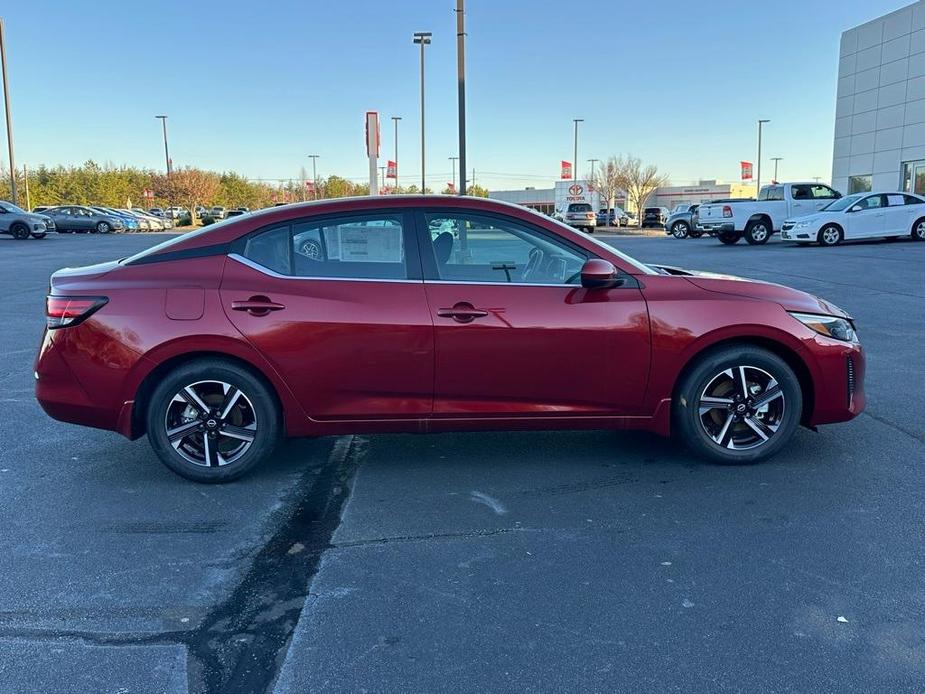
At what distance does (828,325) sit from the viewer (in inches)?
180

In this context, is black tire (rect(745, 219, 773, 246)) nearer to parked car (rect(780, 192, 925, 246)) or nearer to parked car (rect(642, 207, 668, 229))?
parked car (rect(780, 192, 925, 246))

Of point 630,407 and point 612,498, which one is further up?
point 630,407

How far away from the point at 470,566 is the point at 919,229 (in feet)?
81.6

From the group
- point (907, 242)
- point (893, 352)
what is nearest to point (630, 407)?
point (893, 352)

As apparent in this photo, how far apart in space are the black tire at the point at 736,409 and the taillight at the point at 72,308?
132 inches

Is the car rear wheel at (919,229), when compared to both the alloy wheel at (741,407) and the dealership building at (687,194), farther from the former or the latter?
the dealership building at (687,194)

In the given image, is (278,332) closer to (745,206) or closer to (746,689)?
A: (746,689)

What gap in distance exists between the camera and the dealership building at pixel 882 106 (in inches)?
1321

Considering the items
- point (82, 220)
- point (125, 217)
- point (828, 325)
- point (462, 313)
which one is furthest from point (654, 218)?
point (462, 313)

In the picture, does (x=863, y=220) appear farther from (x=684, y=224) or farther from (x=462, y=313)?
(x=462, y=313)

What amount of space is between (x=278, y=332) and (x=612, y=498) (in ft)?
6.69

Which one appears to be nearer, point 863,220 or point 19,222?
point 863,220

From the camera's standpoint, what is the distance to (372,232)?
14.5ft

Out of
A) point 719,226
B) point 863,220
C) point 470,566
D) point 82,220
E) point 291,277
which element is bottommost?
point 470,566
